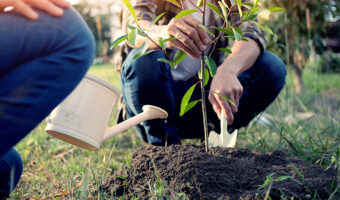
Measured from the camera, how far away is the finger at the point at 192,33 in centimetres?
119

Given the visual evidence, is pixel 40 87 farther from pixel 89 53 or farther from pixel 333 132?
pixel 333 132

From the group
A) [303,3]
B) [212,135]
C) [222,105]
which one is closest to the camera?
[222,105]

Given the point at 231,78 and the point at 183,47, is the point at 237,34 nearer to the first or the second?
the point at 183,47

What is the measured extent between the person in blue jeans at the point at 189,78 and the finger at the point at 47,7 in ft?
1.82

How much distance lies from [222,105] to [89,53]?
62cm

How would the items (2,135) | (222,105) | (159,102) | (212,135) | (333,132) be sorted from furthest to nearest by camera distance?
(333,132), (159,102), (212,135), (222,105), (2,135)

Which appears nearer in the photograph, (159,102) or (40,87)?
(40,87)

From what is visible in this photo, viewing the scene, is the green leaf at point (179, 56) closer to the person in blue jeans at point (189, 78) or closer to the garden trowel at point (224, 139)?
the person in blue jeans at point (189, 78)

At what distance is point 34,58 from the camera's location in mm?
923

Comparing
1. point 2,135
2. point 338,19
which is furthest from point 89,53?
point 338,19

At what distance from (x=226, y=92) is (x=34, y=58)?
78cm

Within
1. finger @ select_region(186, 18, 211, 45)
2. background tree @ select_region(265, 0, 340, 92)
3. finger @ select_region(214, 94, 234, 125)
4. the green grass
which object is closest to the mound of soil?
the green grass

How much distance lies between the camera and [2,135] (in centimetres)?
89

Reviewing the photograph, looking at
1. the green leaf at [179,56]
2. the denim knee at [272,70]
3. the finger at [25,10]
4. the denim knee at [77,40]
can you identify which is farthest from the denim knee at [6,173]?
the denim knee at [272,70]
